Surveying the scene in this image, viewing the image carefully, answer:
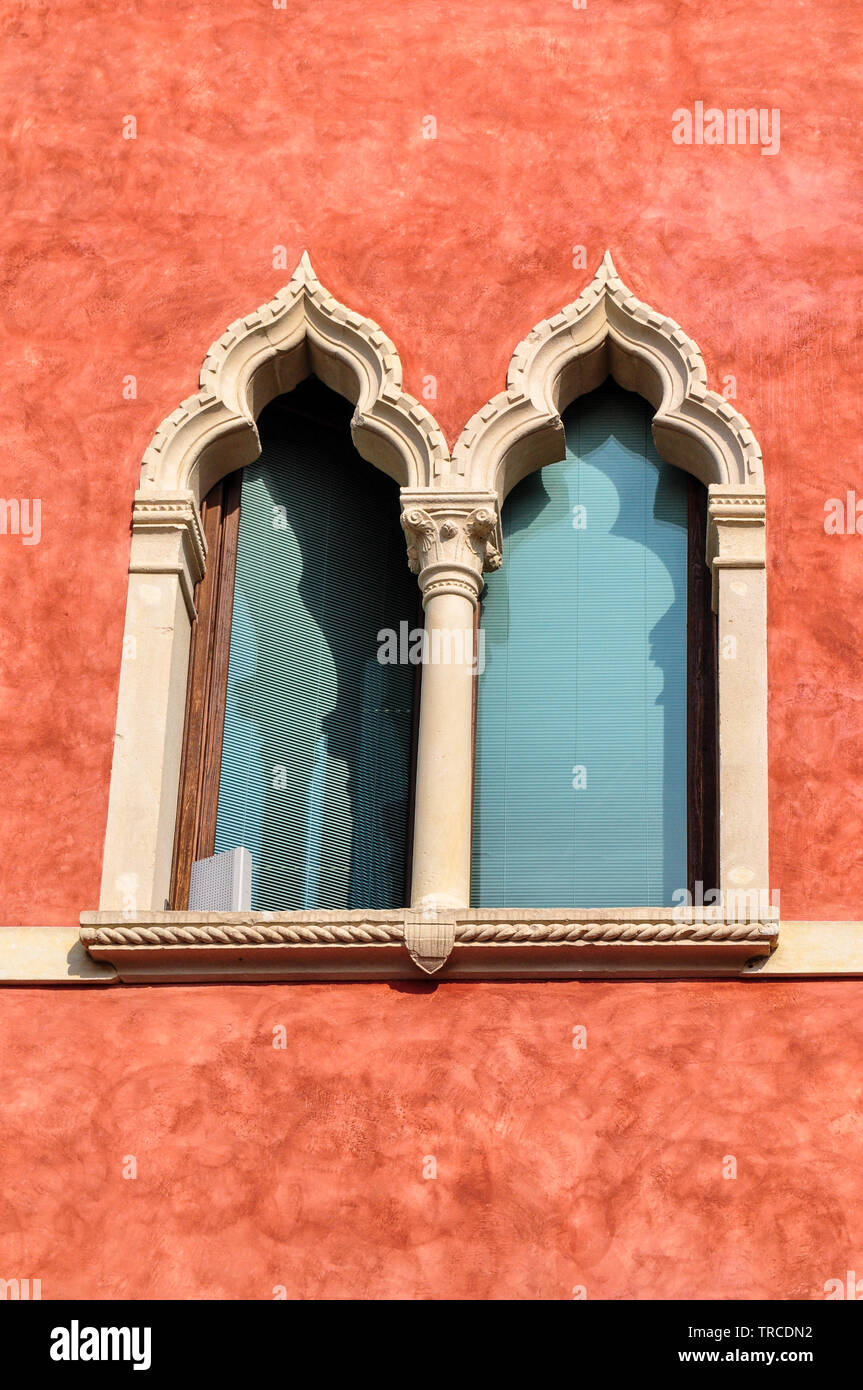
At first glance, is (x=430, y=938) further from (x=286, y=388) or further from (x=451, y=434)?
(x=286, y=388)

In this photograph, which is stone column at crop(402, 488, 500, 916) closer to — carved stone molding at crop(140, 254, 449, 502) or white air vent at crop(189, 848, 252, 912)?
carved stone molding at crop(140, 254, 449, 502)

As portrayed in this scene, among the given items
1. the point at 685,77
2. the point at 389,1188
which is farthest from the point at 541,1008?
the point at 685,77

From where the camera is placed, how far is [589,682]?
28.0 ft

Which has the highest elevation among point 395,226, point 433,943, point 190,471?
point 395,226

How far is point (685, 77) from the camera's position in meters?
9.12

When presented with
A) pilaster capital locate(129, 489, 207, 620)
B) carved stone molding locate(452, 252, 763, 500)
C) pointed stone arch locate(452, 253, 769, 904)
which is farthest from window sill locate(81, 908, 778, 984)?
carved stone molding locate(452, 252, 763, 500)

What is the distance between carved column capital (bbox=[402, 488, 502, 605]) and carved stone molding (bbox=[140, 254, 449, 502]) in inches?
4.7

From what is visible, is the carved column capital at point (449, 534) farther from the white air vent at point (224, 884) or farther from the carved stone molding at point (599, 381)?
the white air vent at point (224, 884)

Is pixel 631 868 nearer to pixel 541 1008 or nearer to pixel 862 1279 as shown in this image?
pixel 541 1008

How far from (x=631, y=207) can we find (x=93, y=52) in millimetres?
2153

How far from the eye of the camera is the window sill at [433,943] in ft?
25.0

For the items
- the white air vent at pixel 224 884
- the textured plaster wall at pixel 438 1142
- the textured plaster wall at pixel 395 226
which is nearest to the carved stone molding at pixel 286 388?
→ the textured plaster wall at pixel 395 226

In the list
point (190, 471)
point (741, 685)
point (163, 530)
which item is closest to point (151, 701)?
point (163, 530)

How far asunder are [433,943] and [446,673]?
999 mm
